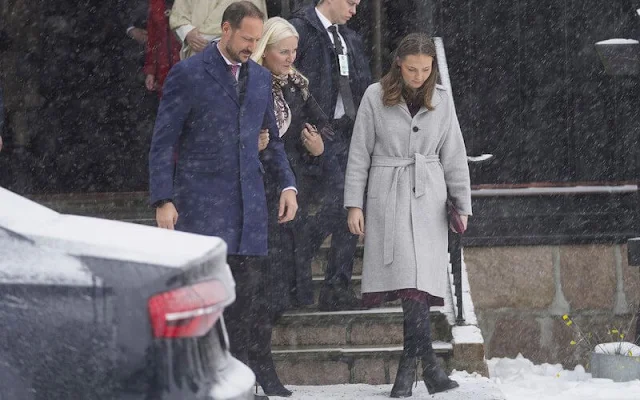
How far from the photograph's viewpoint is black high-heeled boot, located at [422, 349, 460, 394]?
6949 mm

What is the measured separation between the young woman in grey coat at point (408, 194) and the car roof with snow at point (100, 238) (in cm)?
283

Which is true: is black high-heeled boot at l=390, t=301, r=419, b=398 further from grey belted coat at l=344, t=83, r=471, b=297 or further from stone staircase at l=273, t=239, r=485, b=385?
stone staircase at l=273, t=239, r=485, b=385

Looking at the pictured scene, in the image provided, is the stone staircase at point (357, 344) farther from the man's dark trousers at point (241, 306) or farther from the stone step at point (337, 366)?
the man's dark trousers at point (241, 306)

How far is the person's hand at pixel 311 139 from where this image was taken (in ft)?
24.6

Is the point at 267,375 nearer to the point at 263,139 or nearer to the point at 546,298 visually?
Result: the point at 263,139

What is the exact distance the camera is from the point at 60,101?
460 inches

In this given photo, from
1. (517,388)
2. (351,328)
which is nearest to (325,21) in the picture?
(351,328)

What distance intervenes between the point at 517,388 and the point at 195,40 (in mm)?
2933

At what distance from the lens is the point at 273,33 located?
22.8ft

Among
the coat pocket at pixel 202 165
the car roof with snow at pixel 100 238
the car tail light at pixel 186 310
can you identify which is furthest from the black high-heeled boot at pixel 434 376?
the car tail light at pixel 186 310

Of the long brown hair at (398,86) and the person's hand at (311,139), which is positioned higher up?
the long brown hair at (398,86)

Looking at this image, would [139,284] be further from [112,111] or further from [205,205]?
[112,111]

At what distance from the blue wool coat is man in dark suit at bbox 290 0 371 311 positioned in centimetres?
141

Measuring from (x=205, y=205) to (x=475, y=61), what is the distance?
4.82 m
